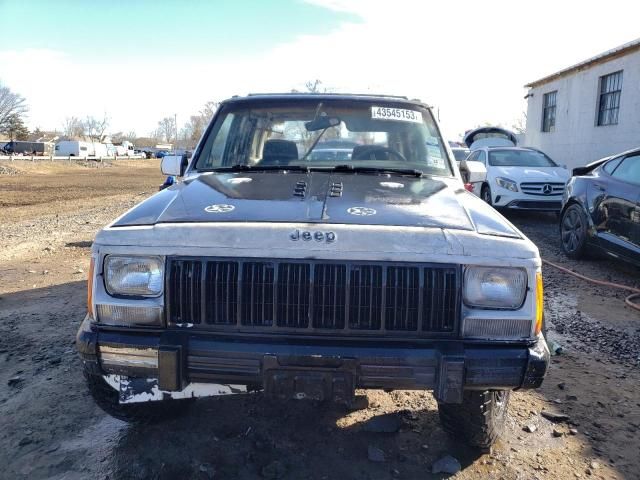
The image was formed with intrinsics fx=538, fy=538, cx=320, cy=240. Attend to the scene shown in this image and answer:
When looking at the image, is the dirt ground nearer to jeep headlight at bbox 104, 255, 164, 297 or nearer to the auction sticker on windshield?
jeep headlight at bbox 104, 255, 164, 297

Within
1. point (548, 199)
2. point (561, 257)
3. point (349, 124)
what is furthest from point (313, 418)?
point (548, 199)

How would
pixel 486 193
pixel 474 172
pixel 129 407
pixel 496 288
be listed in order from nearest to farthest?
1. pixel 496 288
2. pixel 129 407
3. pixel 474 172
4. pixel 486 193

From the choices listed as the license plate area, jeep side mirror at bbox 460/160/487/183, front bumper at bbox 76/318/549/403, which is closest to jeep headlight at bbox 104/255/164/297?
front bumper at bbox 76/318/549/403

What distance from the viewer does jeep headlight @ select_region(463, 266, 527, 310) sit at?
Answer: 92.5 inches

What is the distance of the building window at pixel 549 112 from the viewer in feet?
66.2

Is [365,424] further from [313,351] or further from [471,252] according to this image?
[471,252]

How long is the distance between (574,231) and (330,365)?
6216mm

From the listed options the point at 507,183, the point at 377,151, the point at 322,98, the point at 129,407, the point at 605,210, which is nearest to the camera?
the point at 129,407

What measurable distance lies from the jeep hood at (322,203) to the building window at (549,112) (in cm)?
1905

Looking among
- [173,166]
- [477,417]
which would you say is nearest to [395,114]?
[173,166]

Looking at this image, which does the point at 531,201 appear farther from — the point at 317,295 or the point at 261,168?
the point at 317,295

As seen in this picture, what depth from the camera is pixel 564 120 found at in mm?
19016

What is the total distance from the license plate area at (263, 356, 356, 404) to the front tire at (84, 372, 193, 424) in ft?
2.82

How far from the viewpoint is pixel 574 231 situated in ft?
24.2
